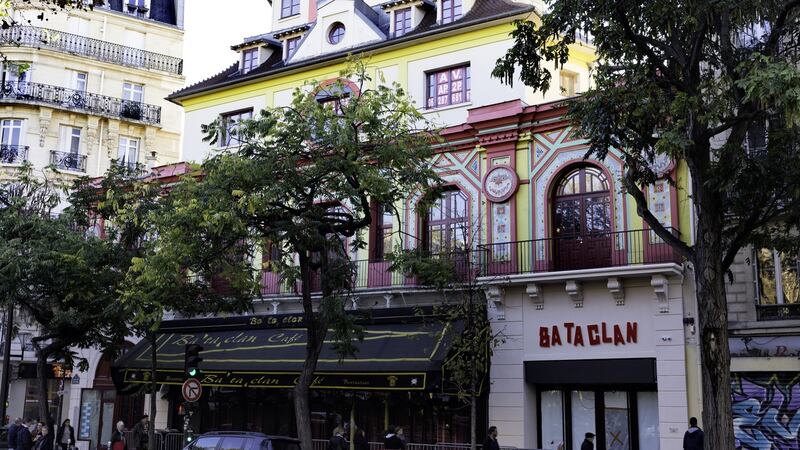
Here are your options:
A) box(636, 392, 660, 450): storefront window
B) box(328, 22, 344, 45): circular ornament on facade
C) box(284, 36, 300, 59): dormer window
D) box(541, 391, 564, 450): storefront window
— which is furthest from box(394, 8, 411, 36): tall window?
box(636, 392, 660, 450): storefront window

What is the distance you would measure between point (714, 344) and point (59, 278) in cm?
1694

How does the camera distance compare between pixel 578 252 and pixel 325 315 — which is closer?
pixel 325 315

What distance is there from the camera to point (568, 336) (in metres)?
21.3

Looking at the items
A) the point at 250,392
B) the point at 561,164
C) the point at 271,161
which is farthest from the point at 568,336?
the point at 250,392

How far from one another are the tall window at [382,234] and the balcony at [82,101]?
648 inches

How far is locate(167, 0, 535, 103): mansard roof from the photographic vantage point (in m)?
24.2

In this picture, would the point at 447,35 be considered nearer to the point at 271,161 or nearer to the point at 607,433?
the point at 271,161

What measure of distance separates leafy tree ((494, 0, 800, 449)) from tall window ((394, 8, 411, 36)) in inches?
426

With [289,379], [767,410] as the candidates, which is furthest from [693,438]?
[289,379]

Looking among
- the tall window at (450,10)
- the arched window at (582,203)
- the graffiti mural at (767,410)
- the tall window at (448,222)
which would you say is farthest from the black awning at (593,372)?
the tall window at (450,10)

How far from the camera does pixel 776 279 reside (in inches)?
762

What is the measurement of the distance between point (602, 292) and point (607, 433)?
3.33m

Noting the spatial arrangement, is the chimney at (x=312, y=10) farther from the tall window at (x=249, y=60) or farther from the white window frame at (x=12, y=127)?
the white window frame at (x=12, y=127)

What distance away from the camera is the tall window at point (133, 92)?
38.0 meters
